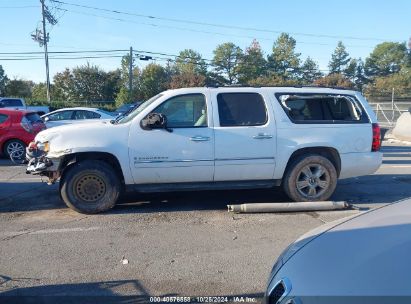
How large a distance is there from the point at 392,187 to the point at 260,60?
81672 millimetres

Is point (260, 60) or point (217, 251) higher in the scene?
point (260, 60)

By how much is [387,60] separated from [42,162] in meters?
99.3

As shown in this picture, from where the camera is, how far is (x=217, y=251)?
4.95 metres

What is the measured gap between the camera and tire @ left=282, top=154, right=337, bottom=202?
22.1 ft

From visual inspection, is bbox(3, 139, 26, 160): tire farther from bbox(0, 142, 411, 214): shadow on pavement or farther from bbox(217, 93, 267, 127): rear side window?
bbox(217, 93, 267, 127): rear side window

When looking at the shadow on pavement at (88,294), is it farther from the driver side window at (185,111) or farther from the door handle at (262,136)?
the door handle at (262,136)

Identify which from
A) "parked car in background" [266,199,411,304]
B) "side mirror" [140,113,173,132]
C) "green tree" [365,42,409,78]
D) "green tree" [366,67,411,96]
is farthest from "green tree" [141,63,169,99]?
"parked car in background" [266,199,411,304]

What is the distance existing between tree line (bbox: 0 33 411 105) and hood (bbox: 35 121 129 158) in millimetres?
66427

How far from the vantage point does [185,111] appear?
21.3 ft

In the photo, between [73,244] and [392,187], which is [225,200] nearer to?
[73,244]

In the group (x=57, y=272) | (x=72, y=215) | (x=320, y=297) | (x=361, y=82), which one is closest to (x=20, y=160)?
(x=72, y=215)

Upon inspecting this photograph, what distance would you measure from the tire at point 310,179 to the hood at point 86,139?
8.47ft

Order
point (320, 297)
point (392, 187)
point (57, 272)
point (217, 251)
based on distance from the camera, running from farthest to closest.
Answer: point (392, 187) < point (217, 251) < point (57, 272) < point (320, 297)

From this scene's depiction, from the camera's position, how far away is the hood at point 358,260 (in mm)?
1974
